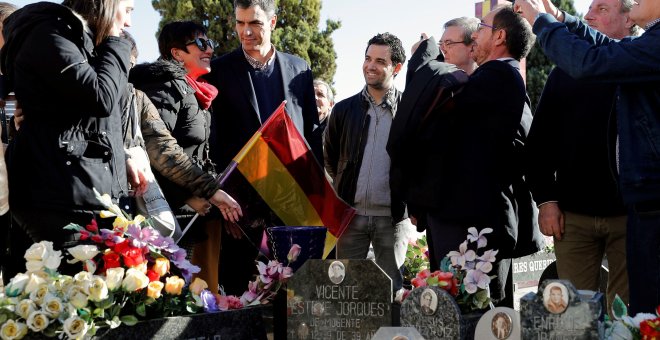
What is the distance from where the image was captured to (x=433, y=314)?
3.44 m

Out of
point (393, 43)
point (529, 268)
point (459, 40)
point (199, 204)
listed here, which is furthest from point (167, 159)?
point (529, 268)

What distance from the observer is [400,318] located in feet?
11.7

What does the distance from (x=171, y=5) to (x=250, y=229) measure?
20878 mm

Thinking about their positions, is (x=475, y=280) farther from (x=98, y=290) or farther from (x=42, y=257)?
(x=42, y=257)

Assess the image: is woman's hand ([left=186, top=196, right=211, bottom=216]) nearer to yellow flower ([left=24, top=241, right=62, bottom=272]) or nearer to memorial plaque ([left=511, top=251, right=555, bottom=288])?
yellow flower ([left=24, top=241, right=62, bottom=272])

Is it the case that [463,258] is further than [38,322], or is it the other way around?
[463,258]

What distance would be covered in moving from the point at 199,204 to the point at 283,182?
1.69ft

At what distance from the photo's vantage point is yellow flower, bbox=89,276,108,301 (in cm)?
313

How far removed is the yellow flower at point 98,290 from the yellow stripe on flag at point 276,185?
1.53 meters

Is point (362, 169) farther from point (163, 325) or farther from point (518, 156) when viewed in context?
point (163, 325)

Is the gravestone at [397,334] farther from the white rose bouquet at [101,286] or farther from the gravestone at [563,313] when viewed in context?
the white rose bouquet at [101,286]

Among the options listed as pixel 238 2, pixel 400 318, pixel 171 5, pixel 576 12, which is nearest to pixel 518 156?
pixel 400 318

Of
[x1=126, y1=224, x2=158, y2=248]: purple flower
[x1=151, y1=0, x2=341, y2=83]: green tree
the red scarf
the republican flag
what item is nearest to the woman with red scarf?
the red scarf

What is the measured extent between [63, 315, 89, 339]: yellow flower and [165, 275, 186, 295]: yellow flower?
0.46m
